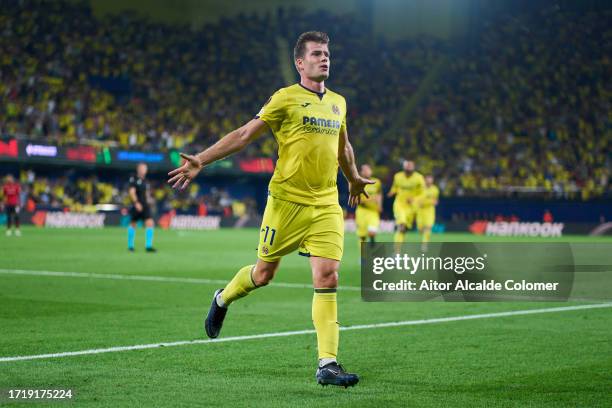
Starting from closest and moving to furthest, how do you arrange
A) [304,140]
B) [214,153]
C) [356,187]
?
[214,153]
[304,140]
[356,187]

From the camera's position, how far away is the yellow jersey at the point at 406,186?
2289 cm

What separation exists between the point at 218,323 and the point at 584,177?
40.3m

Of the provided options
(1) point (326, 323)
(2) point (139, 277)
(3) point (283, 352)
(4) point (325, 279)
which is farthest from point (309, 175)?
(2) point (139, 277)

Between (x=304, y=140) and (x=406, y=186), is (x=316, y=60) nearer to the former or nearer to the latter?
(x=304, y=140)

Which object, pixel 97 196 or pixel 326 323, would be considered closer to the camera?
pixel 326 323

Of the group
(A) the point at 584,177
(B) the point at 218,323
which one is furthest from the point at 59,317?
(A) the point at 584,177

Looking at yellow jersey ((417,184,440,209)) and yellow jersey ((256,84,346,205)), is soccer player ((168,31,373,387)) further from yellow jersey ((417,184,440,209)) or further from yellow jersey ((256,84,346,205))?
yellow jersey ((417,184,440,209))

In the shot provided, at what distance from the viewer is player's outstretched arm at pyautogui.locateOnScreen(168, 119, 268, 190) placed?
6.30 m

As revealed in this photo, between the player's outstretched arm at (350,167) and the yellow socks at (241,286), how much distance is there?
1.03 metres

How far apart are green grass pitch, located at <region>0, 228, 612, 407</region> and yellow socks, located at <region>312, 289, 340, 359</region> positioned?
300mm

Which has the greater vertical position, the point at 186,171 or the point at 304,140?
the point at 304,140

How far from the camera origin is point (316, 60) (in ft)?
22.1

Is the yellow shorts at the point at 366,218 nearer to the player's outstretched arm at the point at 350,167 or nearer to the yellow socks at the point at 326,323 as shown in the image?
the player's outstretched arm at the point at 350,167

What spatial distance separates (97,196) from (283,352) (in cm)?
3844
